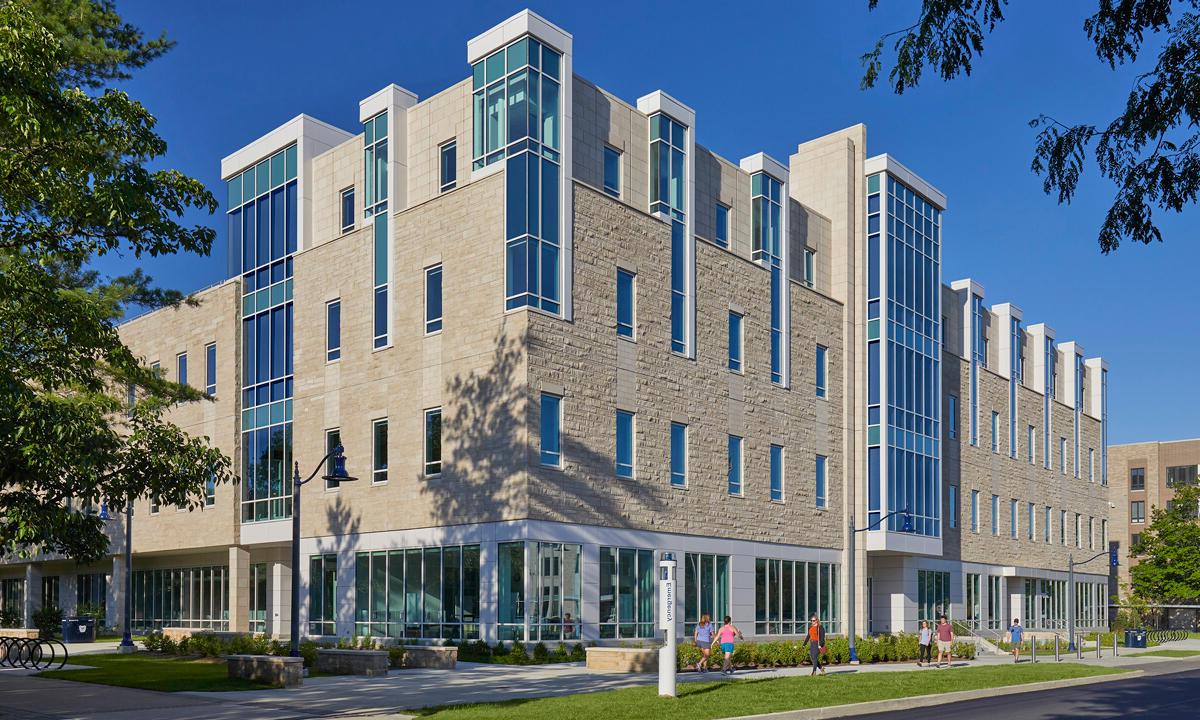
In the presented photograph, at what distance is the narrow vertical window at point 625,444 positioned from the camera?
128 ft

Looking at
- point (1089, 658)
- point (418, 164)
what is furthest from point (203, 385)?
point (1089, 658)

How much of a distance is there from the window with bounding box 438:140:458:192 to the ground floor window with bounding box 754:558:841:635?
18056 mm

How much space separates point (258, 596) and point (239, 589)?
819 millimetres

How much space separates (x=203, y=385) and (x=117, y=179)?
3616cm

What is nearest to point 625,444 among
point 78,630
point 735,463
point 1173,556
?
point 735,463

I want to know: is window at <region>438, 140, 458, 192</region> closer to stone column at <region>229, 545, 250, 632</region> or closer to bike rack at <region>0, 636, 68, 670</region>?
bike rack at <region>0, 636, 68, 670</region>

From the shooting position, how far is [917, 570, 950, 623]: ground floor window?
5519 centimetres

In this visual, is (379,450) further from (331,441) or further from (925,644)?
(925,644)

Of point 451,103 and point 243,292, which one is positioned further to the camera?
point 243,292

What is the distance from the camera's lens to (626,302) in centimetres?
3984

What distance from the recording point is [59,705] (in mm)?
21484

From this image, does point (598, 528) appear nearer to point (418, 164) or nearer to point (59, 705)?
point (418, 164)

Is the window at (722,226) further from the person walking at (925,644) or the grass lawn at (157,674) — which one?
the grass lawn at (157,674)

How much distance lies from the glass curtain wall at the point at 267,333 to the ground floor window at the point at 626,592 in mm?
13840
